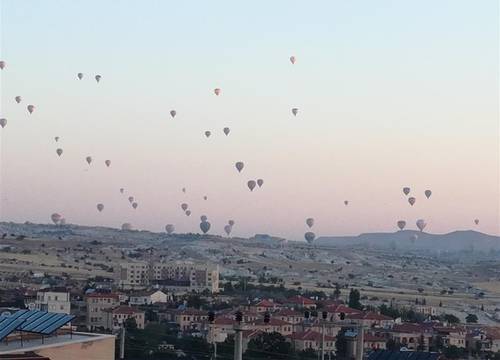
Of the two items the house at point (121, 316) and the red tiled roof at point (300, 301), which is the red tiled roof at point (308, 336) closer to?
the house at point (121, 316)

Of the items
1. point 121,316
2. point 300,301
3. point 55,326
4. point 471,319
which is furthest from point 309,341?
point 55,326

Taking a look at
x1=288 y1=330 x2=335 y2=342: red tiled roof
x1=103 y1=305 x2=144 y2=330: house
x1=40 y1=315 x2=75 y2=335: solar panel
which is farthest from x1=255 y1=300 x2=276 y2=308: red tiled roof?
x1=40 y1=315 x2=75 y2=335: solar panel

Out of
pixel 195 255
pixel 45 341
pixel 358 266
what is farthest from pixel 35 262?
pixel 45 341

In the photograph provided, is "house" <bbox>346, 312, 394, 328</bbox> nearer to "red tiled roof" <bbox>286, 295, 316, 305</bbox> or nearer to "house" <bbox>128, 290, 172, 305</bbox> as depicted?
"red tiled roof" <bbox>286, 295, 316, 305</bbox>

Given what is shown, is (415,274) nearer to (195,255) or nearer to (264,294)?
(195,255)

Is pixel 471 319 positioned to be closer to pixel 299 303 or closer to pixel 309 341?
pixel 299 303

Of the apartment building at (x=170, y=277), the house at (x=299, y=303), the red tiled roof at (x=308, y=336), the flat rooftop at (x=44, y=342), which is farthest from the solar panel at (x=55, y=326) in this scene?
the apartment building at (x=170, y=277)
